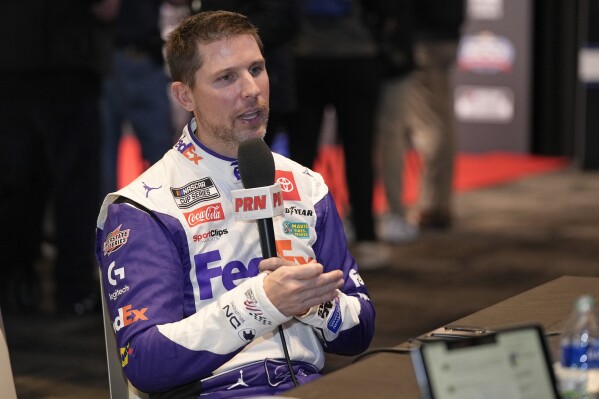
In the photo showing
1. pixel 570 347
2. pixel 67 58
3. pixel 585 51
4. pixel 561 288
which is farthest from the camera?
pixel 585 51

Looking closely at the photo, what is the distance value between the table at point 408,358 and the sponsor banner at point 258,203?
1.05ft

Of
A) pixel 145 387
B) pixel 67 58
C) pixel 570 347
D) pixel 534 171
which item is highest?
pixel 67 58

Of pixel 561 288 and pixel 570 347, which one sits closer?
pixel 570 347

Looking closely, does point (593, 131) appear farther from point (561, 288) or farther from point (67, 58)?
point (561, 288)

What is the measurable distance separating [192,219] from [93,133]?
2.80 meters

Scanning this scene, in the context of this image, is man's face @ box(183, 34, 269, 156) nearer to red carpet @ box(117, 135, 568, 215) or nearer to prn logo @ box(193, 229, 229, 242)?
prn logo @ box(193, 229, 229, 242)

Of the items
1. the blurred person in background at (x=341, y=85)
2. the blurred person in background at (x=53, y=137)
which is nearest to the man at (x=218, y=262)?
the blurred person in background at (x=53, y=137)

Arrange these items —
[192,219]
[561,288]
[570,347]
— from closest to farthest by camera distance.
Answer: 1. [570,347]
2. [192,219]
3. [561,288]

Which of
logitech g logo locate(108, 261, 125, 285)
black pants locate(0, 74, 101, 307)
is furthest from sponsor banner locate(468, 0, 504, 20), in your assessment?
logitech g logo locate(108, 261, 125, 285)

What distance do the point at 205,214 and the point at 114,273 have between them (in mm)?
226

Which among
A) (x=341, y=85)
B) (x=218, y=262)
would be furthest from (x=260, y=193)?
(x=341, y=85)

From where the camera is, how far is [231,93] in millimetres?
2367

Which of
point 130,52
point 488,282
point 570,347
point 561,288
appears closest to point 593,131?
point 488,282

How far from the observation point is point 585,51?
962 centimetres
